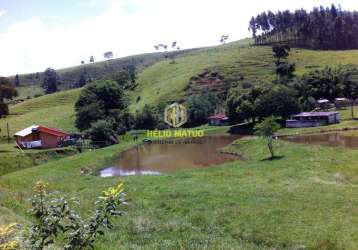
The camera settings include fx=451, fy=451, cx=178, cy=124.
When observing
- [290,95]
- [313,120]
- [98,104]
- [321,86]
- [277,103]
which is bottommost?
[313,120]

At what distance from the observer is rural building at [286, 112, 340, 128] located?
3137 inches

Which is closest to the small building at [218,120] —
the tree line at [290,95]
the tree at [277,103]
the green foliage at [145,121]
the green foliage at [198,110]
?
the green foliage at [198,110]

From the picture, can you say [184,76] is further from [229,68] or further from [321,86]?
[321,86]

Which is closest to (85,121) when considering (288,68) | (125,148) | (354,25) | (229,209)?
(125,148)

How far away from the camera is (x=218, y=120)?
10000cm

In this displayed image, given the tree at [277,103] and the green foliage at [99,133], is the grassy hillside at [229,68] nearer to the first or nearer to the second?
the tree at [277,103]

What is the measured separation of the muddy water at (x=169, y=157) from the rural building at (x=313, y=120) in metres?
11.5

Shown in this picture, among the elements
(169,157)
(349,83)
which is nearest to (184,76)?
(349,83)

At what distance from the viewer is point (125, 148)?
238ft

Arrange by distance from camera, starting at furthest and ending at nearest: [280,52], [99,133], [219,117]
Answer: [280,52], [219,117], [99,133]

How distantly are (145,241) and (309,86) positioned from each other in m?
89.7

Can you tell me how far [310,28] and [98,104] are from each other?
9884 centimetres

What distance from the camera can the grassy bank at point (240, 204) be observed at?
1883 centimetres

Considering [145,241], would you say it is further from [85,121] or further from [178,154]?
[85,121]
